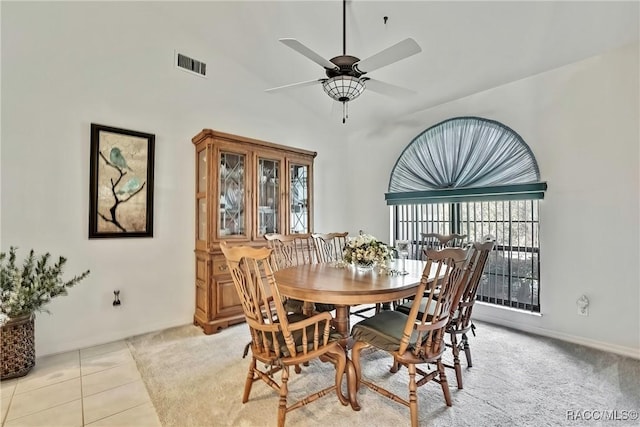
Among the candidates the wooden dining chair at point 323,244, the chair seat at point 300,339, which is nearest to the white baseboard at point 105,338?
the wooden dining chair at point 323,244

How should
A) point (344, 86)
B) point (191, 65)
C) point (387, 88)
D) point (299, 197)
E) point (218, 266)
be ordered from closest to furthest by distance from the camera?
point (344, 86)
point (387, 88)
point (218, 266)
point (191, 65)
point (299, 197)

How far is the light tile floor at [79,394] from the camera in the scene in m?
1.91

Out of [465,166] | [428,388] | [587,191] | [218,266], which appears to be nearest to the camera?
[428,388]

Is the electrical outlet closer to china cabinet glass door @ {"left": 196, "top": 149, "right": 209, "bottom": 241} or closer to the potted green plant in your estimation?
china cabinet glass door @ {"left": 196, "top": 149, "right": 209, "bottom": 241}

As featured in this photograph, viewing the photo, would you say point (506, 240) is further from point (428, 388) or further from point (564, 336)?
point (428, 388)

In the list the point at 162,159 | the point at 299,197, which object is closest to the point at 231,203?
the point at 162,159

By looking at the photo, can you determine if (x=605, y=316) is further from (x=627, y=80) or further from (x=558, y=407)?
(x=627, y=80)

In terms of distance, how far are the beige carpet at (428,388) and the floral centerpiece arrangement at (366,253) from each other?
868mm

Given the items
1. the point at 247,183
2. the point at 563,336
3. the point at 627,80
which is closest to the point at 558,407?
the point at 563,336

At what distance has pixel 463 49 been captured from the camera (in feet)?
10.1

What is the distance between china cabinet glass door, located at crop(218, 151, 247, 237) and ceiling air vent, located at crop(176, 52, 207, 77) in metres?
1.08

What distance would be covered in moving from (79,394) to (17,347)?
691 mm

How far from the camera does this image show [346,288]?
6.16ft

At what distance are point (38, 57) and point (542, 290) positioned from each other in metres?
5.32
